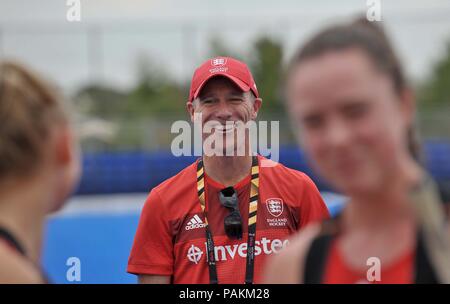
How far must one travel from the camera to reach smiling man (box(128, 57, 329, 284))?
112 inches

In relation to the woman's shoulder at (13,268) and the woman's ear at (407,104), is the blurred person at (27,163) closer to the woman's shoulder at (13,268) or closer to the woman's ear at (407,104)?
the woman's shoulder at (13,268)

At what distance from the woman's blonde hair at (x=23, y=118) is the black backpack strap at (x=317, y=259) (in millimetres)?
738

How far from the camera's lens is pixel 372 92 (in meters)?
1.29

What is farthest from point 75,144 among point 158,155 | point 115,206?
point 158,155

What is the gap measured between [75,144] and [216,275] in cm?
133

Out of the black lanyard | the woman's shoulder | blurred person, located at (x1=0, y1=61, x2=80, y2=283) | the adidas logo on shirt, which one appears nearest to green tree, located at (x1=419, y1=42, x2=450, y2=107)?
the black lanyard

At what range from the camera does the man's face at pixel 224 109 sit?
291 centimetres

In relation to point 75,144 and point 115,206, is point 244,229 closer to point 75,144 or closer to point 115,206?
point 75,144

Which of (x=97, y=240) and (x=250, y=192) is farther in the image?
(x=97, y=240)

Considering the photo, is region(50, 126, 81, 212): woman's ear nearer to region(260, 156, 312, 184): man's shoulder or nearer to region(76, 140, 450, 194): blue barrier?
region(260, 156, 312, 184): man's shoulder

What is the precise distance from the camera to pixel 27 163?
1542mm

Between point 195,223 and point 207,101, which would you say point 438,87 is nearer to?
point 207,101

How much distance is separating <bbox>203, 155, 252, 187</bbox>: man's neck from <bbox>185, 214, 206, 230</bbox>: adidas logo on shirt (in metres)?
0.24

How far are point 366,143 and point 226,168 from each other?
5.80 ft
